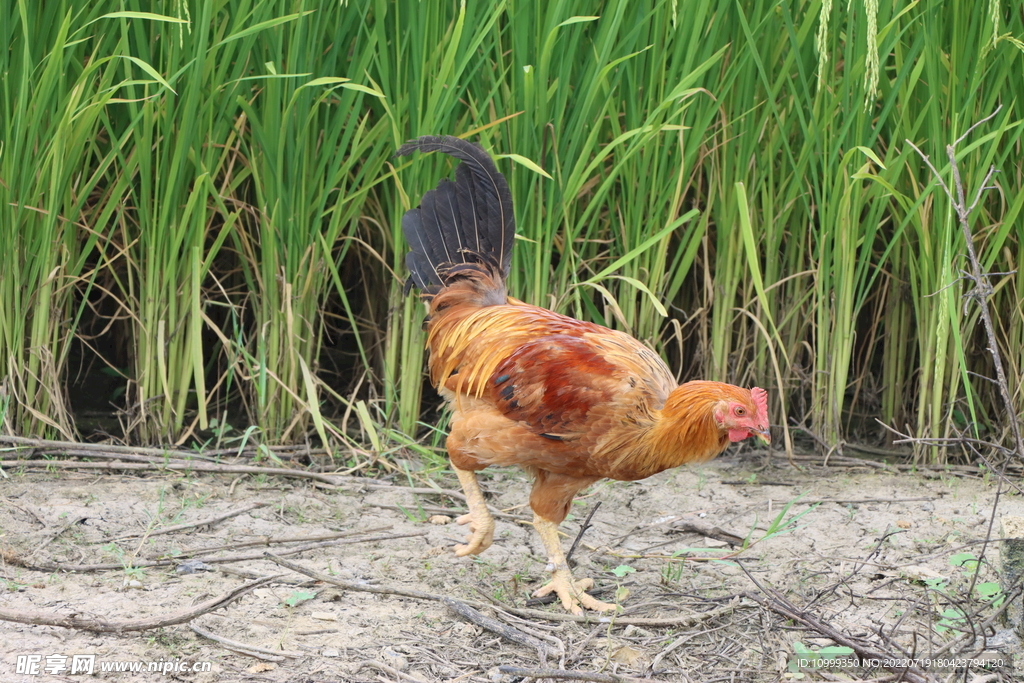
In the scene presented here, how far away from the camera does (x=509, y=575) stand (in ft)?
11.1

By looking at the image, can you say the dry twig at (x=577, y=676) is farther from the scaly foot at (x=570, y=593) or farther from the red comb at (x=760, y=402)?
the red comb at (x=760, y=402)

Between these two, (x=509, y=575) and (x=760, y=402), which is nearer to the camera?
(x=760, y=402)

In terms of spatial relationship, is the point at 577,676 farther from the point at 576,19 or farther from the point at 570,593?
the point at 576,19

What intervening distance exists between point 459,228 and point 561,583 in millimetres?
1365

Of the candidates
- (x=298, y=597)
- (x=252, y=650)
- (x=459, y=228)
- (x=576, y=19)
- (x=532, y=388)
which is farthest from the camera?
(x=459, y=228)

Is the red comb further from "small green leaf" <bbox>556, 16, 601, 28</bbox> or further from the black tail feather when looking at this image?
"small green leaf" <bbox>556, 16, 601, 28</bbox>

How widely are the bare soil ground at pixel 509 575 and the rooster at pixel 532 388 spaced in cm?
28

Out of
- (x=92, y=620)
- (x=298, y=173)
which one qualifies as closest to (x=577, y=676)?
(x=92, y=620)

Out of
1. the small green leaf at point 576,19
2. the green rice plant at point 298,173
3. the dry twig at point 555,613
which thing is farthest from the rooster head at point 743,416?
the green rice plant at point 298,173

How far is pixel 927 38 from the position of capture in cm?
370

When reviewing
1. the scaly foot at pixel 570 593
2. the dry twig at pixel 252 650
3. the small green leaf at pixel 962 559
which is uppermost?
the dry twig at pixel 252 650

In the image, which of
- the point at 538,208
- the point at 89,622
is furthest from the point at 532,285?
the point at 89,622

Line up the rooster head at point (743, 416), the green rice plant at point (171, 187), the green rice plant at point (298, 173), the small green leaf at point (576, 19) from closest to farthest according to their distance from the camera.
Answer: the rooster head at point (743, 416), the small green leaf at point (576, 19), the green rice plant at point (171, 187), the green rice plant at point (298, 173)

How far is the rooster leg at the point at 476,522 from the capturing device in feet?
10.8
